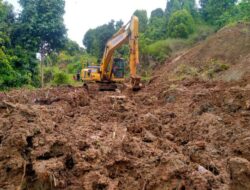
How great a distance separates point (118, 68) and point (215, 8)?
2002cm

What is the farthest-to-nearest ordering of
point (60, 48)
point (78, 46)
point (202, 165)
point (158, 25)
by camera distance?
1. point (78, 46)
2. point (158, 25)
3. point (60, 48)
4. point (202, 165)

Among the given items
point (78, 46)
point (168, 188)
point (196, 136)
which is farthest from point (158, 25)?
point (168, 188)

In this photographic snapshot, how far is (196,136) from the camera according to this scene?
5.72 m

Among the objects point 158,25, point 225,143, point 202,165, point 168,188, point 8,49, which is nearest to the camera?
point 168,188

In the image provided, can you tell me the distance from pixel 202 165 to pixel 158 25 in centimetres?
3284

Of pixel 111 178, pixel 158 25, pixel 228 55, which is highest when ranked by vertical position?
pixel 158 25

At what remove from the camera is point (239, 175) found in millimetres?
3594

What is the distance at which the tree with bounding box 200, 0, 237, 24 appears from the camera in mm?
30891

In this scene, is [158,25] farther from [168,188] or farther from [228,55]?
[168,188]

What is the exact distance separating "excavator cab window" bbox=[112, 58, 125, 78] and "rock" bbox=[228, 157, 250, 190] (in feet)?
36.5

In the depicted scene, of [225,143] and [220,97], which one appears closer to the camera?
[225,143]

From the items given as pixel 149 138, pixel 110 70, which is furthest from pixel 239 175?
pixel 110 70

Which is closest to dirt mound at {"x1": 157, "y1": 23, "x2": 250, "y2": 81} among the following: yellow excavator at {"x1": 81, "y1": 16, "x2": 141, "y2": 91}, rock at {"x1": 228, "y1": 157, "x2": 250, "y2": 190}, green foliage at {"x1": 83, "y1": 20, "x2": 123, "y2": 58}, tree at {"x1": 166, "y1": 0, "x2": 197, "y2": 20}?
yellow excavator at {"x1": 81, "y1": 16, "x2": 141, "y2": 91}

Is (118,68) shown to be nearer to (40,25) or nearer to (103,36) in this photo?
(40,25)
